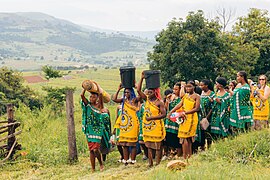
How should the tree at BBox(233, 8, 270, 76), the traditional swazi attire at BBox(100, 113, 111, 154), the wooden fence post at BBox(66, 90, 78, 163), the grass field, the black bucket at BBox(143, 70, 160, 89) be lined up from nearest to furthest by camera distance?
the grass field
the black bucket at BBox(143, 70, 160, 89)
the traditional swazi attire at BBox(100, 113, 111, 154)
the wooden fence post at BBox(66, 90, 78, 163)
the tree at BBox(233, 8, 270, 76)

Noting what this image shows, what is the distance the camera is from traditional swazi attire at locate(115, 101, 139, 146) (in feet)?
24.0

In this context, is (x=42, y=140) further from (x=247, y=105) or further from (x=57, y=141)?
(x=247, y=105)

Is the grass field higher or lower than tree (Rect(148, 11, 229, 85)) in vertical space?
lower

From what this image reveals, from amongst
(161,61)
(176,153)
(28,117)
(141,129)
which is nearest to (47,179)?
(141,129)

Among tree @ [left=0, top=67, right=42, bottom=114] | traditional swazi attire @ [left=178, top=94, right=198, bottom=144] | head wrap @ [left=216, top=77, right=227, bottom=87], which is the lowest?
tree @ [left=0, top=67, right=42, bottom=114]

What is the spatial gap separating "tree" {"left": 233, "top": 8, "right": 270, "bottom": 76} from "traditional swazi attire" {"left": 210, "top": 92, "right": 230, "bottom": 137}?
66.4ft

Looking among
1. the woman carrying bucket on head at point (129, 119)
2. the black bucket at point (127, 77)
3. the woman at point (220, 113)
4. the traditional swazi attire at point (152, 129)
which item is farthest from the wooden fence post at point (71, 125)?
the woman at point (220, 113)

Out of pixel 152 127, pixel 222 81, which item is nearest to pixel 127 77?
pixel 152 127

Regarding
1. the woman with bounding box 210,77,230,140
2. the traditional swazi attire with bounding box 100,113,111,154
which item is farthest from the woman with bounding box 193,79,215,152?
the traditional swazi attire with bounding box 100,113,111,154

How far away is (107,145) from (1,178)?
2.35 meters

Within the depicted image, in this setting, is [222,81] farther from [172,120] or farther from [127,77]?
[127,77]

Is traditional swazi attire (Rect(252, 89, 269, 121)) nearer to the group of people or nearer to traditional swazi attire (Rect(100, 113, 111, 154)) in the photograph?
the group of people

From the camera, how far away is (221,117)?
758 centimetres

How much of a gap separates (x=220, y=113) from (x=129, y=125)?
6.08ft
